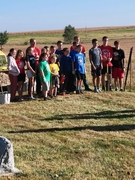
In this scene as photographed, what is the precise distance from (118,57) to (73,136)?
186 inches

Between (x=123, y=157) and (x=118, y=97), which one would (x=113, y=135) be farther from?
(x=118, y=97)

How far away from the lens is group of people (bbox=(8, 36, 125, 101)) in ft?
33.9

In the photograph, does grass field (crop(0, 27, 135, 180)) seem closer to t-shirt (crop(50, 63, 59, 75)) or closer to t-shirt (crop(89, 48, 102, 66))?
t-shirt (crop(50, 63, 59, 75))

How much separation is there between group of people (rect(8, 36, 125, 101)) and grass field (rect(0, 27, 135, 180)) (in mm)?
430

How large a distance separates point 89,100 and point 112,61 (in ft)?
5.59

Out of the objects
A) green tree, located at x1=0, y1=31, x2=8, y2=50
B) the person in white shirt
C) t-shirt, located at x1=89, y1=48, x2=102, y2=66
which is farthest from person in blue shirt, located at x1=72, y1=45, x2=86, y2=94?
green tree, located at x1=0, y1=31, x2=8, y2=50

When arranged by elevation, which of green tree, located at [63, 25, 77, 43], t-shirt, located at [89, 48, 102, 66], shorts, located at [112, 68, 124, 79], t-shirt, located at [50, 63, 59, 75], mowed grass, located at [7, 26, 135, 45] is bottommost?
mowed grass, located at [7, 26, 135, 45]

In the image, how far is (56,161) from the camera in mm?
6242

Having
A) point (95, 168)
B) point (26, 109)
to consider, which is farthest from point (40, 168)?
point (26, 109)

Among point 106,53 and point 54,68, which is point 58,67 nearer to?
point 54,68

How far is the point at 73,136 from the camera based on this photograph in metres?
7.56

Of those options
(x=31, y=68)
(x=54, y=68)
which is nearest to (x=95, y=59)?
(x=54, y=68)

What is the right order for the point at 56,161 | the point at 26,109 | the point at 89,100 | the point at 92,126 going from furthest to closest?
the point at 89,100
the point at 26,109
the point at 92,126
the point at 56,161

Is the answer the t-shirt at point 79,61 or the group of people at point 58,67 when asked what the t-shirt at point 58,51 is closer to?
the group of people at point 58,67
